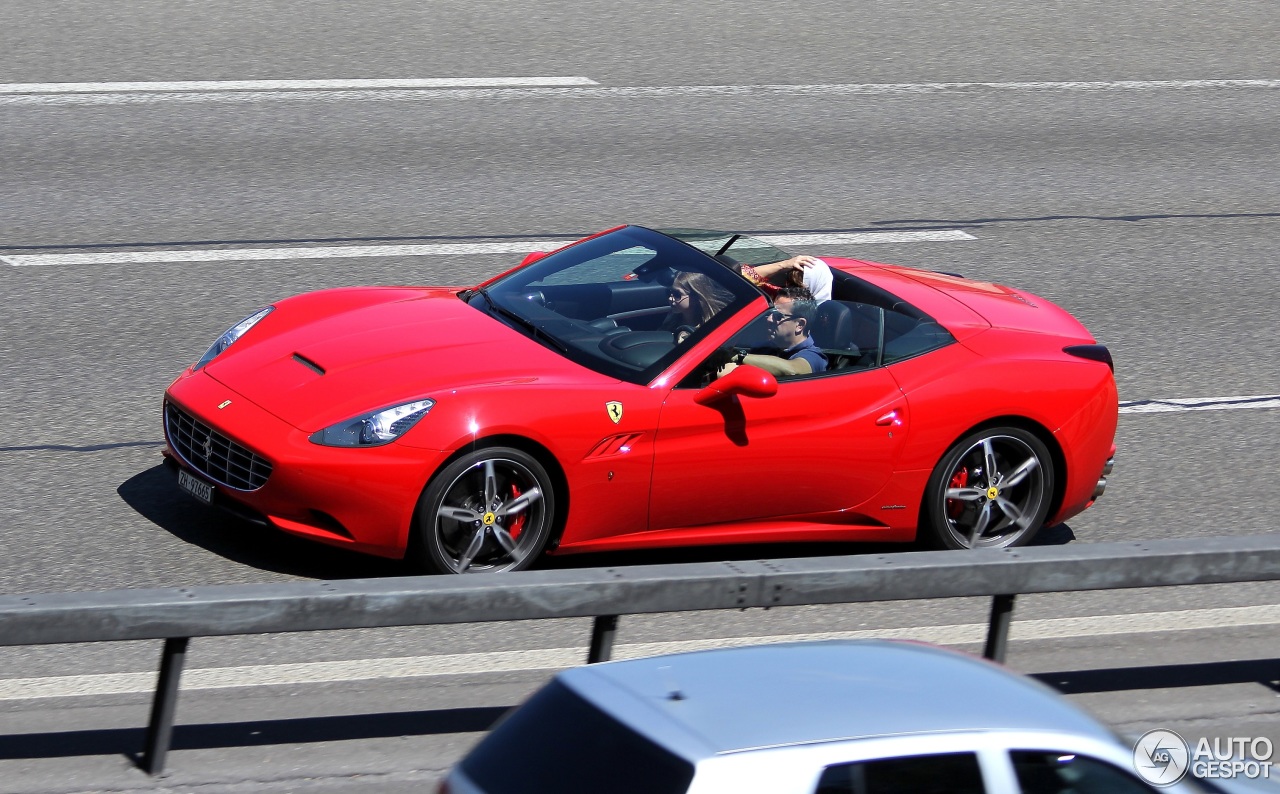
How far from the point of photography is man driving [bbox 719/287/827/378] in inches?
275

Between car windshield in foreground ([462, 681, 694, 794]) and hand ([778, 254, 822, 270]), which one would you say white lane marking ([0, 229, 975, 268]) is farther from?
car windshield in foreground ([462, 681, 694, 794])

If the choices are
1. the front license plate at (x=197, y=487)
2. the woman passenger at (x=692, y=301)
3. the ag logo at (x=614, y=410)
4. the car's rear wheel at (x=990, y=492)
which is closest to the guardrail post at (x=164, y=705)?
the front license plate at (x=197, y=487)

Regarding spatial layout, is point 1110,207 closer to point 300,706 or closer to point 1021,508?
point 1021,508

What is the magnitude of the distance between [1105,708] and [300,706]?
2.85m

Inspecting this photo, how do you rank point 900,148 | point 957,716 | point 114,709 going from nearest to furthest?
point 957,716 → point 114,709 → point 900,148

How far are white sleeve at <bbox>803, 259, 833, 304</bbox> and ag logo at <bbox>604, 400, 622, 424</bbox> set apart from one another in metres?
1.35

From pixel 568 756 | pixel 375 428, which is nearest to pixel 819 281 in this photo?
pixel 375 428

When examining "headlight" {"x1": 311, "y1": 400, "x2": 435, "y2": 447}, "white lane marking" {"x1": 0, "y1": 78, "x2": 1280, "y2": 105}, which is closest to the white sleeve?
"headlight" {"x1": 311, "y1": 400, "x2": 435, "y2": 447}

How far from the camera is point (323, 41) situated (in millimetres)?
14984

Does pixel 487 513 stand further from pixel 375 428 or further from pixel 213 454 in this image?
pixel 213 454

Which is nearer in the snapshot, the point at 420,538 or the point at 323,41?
the point at 420,538

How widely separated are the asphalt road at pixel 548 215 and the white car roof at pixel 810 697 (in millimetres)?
1668

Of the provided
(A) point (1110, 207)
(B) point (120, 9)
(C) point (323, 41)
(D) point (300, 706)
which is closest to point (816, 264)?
(D) point (300, 706)

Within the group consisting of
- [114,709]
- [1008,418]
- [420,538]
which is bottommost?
[114,709]
